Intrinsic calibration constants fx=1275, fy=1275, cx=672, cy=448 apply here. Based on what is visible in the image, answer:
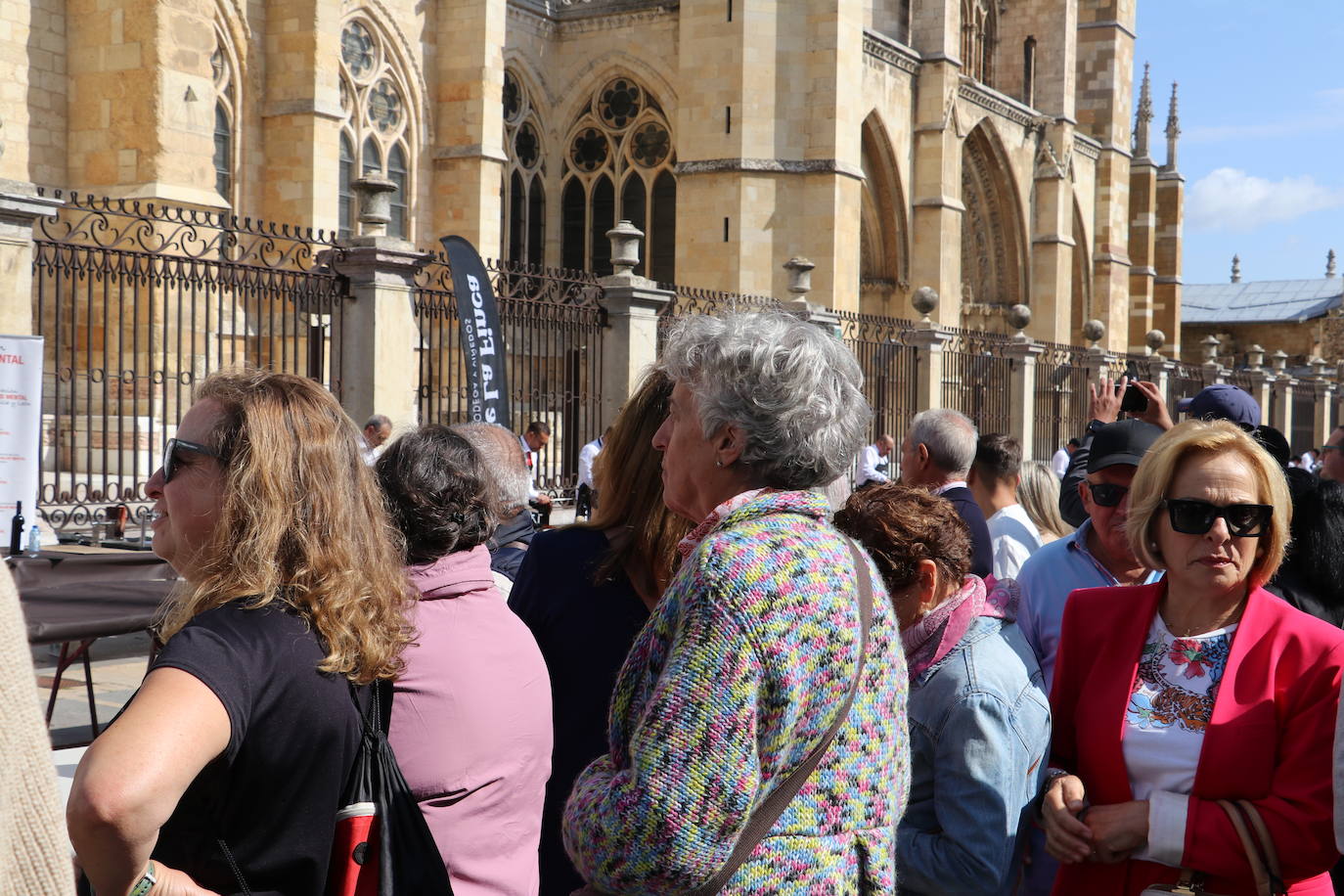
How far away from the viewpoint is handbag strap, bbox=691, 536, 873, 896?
1.68 metres

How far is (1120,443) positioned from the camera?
3553 mm

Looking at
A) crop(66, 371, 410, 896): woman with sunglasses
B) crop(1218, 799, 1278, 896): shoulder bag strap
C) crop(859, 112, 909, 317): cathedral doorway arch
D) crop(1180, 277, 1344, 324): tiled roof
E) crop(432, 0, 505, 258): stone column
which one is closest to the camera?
crop(66, 371, 410, 896): woman with sunglasses

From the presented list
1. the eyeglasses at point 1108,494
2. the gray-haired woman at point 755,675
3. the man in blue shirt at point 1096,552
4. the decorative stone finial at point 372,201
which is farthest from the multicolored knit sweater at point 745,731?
the decorative stone finial at point 372,201

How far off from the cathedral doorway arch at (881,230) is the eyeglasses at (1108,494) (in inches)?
903

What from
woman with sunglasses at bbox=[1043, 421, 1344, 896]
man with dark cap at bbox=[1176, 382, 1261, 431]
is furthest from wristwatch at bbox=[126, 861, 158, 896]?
man with dark cap at bbox=[1176, 382, 1261, 431]

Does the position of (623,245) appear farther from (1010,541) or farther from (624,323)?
(1010,541)

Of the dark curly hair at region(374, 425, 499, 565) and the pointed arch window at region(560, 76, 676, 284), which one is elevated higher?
the pointed arch window at region(560, 76, 676, 284)

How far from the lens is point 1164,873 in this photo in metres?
2.51

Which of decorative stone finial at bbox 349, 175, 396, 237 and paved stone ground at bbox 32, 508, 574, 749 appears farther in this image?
decorative stone finial at bbox 349, 175, 396, 237

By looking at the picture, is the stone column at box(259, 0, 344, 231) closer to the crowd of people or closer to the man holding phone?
the man holding phone

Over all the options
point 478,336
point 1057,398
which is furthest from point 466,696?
point 1057,398

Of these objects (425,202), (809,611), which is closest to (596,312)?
(425,202)

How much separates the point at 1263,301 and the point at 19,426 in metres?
54.2

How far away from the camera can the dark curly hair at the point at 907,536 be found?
2.67 m
